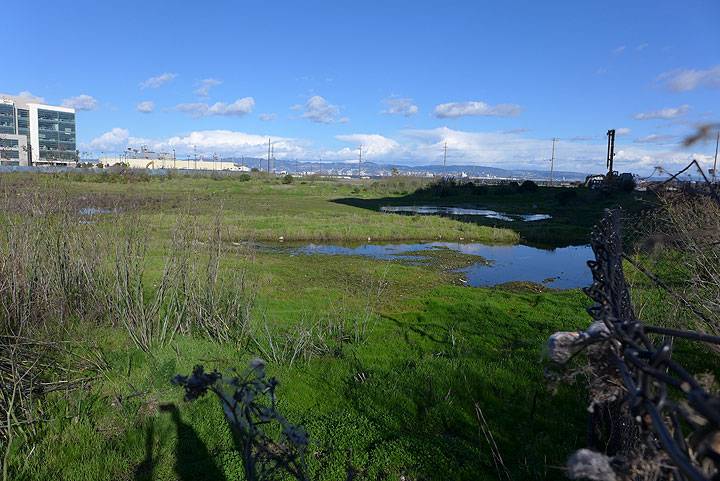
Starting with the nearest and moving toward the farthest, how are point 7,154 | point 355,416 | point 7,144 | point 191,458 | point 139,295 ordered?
point 191,458 → point 355,416 → point 139,295 → point 7,154 → point 7,144

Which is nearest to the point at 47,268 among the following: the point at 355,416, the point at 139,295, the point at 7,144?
the point at 139,295

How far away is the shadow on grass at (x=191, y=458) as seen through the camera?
157 inches

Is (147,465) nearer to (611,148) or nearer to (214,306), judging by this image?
(214,306)

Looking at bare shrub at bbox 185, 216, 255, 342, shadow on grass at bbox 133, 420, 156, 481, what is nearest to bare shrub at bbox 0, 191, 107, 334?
bare shrub at bbox 185, 216, 255, 342

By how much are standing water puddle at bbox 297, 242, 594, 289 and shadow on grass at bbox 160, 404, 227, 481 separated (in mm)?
10661

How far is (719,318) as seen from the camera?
16.3 feet


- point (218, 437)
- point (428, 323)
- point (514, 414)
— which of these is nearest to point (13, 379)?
point (218, 437)

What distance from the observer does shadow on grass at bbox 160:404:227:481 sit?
3984 mm

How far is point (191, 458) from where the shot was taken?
166 inches

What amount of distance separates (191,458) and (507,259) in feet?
51.9

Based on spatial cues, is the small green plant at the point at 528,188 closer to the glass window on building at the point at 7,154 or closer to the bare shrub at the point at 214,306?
the glass window on building at the point at 7,154

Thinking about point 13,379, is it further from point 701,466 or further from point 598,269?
point 701,466

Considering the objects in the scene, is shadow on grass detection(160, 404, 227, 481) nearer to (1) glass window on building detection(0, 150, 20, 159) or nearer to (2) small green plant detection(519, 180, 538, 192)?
(1) glass window on building detection(0, 150, 20, 159)

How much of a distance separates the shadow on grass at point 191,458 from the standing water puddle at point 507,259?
10.7 meters
